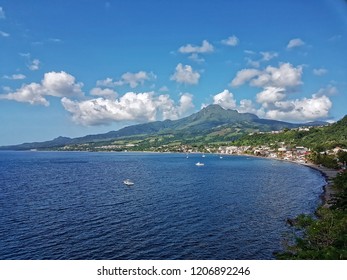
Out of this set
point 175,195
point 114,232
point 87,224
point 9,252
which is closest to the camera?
point 9,252

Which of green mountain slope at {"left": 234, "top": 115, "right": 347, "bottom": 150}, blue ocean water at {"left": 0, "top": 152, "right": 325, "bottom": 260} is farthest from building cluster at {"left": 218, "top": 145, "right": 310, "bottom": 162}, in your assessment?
blue ocean water at {"left": 0, "top": 152, "right": 325, "bottom": 260}

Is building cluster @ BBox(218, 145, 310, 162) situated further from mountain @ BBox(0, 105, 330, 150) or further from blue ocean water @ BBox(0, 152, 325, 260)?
blue ocean water @ BBox(0, 152, 325, 260)

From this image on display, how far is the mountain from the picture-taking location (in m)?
84.4

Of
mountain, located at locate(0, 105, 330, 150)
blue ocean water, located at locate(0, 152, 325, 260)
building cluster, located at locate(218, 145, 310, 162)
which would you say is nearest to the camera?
blue ocean water, located at locate(0, 152, 325, 260)

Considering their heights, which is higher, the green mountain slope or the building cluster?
the green mountain slope

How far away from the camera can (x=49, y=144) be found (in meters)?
97.2

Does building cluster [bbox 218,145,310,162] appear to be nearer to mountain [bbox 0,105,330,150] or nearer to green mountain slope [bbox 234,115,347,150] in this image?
green mountain slope [bbox 234,115,347,150]

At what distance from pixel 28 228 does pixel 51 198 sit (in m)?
4.59

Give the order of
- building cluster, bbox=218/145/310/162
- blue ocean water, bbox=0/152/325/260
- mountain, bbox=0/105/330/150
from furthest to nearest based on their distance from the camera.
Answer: mountain, bbox=0/105/330/150 → building cluster, bbox=218/145/310/162 → blue ocean water, bbox=0/152/325/260

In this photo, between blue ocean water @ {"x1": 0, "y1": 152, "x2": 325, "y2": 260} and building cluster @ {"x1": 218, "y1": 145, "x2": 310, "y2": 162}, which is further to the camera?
building cluster @ {"x1": 218, "y1": 145, "x2": 310, "y2": 162}

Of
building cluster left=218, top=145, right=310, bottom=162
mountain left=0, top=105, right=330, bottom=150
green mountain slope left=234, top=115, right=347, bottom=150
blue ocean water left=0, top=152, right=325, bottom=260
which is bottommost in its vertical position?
blue ocean water left=0, top=152, right=325, bottom=260

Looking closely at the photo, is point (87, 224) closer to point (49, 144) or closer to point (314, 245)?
point (314, 245)
